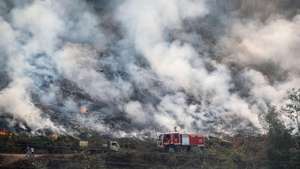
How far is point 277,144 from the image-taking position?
119ft

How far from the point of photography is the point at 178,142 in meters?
44.1

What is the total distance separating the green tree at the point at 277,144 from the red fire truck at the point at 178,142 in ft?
31.6

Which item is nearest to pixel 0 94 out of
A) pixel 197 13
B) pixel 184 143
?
pixel 184 143

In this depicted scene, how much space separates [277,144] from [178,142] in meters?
11.6

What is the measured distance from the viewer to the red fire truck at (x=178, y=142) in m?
44.2

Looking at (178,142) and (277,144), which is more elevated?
(178,142)

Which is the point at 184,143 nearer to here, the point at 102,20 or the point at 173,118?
the point at 173,118

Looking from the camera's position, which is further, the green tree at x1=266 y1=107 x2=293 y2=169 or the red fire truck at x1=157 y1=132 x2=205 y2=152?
the red fire truck at x1=157 y1=132 x2=205 y2=152

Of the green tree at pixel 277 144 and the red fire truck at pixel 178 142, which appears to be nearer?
the green tree at pixel 277 144

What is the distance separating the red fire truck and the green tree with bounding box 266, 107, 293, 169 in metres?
9.64

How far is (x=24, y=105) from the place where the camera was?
46906mm

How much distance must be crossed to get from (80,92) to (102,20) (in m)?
25.4

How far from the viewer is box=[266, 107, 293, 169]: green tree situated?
3478 cm

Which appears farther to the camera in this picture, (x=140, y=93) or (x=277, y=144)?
(x=140, y=93)
